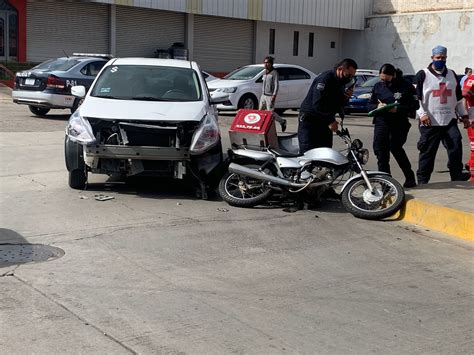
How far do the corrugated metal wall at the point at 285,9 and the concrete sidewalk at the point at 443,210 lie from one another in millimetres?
24321

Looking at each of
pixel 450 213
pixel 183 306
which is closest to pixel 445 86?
pixel 450 213

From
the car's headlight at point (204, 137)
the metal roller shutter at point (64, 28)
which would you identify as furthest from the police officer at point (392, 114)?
A: the metal roller shutter at point (64, 28)

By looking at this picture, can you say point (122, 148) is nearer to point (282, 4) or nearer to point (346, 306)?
point (346, 306)

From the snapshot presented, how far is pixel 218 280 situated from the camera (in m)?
5.49

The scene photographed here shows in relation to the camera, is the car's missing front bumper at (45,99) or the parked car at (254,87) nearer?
the car's missing front bumper at (45,99)

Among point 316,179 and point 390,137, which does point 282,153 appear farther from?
point 390,137

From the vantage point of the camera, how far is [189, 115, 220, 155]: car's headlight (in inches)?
321

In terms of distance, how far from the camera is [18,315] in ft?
14.9

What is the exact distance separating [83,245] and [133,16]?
27603 mm

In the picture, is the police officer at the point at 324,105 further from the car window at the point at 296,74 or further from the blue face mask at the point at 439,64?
the car window at the point at 296,74

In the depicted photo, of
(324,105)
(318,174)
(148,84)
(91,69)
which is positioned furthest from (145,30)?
(318,174)

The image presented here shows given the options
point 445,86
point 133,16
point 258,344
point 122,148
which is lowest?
point 258,344

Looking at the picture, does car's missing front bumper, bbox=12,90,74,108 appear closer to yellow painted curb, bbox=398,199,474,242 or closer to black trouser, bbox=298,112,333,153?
black trouser, bbox=298,112,333,153

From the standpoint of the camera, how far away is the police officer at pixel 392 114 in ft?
27.8
